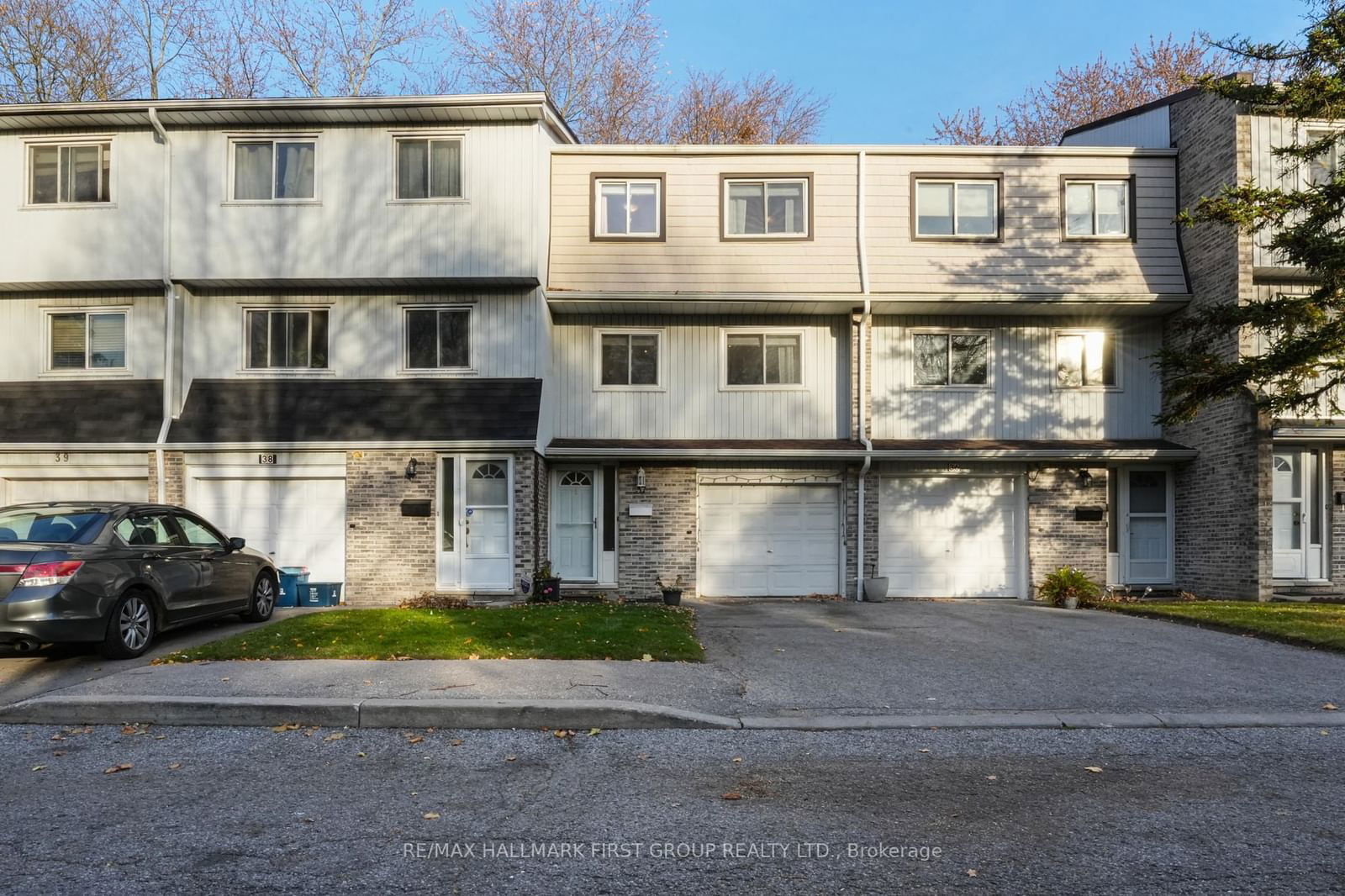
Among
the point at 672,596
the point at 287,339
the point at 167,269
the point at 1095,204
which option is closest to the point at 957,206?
the point at 1095,204

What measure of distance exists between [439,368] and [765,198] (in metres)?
6.36

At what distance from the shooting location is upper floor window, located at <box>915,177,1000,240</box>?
15.7m

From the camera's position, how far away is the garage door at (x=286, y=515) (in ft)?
47.1

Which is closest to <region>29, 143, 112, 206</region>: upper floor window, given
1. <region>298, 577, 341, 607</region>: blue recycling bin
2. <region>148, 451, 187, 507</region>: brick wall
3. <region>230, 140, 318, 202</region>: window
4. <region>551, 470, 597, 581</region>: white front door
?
<region>230, 140, 318, 202</region>: window

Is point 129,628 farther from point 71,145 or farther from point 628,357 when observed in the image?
point 71,145

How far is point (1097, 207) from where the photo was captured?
15.8 m

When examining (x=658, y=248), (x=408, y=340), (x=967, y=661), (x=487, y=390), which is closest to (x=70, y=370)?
(x=408, y=340)

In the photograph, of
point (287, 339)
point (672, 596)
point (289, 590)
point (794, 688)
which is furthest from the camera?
point (287, 339)

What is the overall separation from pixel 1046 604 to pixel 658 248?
880 centimetres

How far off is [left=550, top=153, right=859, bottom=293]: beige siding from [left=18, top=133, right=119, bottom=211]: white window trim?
716 cm

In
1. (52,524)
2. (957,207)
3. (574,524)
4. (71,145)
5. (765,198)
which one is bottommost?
(574,524)

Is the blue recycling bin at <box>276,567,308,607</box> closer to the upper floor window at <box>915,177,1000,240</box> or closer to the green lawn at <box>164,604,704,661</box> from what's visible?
the green lawn at <box>164,604,704,661</box>

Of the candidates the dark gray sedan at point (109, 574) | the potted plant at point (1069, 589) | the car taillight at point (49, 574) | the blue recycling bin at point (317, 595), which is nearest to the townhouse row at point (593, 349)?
the blue recycling bin at point (317, 595)

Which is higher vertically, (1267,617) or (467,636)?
(467,636)
